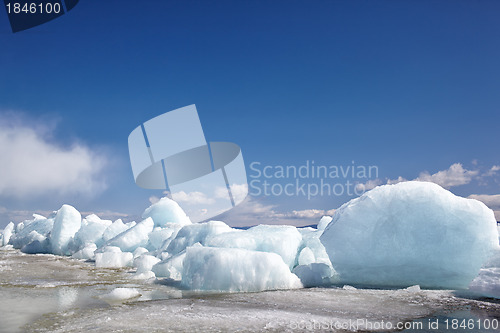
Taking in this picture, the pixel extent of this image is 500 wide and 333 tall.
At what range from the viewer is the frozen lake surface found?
4.61 m

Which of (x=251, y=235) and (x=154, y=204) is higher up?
(x=154, y=204)

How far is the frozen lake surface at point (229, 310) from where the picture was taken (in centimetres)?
461

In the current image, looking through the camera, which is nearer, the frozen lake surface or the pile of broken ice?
the frozen lake surface

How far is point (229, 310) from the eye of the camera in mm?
5500

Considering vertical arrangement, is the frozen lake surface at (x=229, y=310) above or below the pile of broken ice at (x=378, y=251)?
below

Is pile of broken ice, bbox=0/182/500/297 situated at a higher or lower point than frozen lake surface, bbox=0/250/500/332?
higher

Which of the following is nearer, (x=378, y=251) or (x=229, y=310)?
(x=229, y=310)

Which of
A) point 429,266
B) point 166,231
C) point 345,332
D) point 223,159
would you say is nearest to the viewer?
point 345,332

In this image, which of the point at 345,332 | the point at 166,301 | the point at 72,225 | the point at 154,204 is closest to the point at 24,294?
the point at 166,301

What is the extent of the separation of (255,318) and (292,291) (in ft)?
8.28

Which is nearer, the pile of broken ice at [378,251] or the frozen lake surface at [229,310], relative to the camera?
the frozen lake surface at [229,310]

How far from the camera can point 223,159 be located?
43.2 ft

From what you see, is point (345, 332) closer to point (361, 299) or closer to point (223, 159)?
point (361, 299)

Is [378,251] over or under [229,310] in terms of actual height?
over
